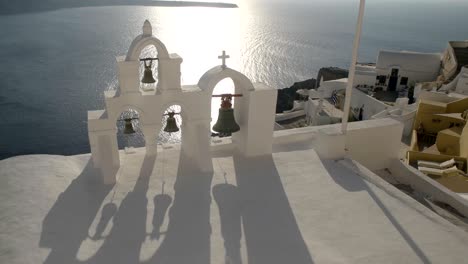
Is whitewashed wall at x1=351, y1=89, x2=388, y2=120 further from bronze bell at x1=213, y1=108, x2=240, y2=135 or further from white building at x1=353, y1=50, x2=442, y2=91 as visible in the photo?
bronze bell at x1=213, y1=108, x2=240, y2=135

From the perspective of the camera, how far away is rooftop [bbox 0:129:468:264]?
5.32 metres

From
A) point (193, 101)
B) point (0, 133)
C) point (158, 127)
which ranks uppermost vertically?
point (193, 101)

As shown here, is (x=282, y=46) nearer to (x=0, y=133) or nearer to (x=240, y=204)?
(x=0, y=133)

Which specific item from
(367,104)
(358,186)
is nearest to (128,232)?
(358,186)

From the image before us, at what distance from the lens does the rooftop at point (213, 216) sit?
5.32 m

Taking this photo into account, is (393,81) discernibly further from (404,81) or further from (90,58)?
(90,58)

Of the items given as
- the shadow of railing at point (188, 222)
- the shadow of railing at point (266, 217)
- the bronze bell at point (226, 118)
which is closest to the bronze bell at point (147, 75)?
the bronze bell at point (226, 118)

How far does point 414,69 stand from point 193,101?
26.7 m

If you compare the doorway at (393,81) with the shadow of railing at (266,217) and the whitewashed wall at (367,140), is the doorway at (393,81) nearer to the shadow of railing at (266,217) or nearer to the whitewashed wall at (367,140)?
the whitewashed wall at (367,140)

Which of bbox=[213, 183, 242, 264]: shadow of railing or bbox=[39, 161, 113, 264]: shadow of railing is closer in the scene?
bbox=[39, 161, 113, 264]: shadow of railing

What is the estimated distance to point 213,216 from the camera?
243 inches

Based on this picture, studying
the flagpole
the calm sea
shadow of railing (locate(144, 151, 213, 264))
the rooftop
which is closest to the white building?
the calm sea

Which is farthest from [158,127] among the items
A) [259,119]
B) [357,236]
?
[357,236]

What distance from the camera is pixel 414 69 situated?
28969mm
